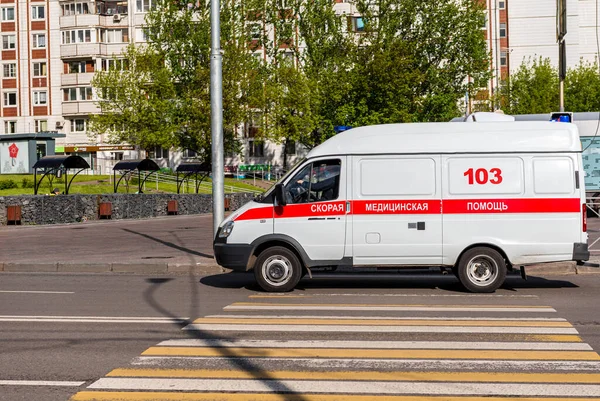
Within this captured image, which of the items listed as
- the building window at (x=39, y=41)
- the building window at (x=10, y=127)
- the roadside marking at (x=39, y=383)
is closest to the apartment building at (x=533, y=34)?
the building window at (x=39, y=41)

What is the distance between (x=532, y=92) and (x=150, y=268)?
2317 inches

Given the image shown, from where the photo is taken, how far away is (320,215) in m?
13.3

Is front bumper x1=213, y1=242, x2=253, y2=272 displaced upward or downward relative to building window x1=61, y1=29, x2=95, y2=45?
downward

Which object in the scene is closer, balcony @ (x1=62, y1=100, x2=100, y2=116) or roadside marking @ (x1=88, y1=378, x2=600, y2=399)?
roadside marking @ (x1=88, y1=378, x2=600, y2=399)

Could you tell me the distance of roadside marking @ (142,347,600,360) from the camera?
25.8 feet

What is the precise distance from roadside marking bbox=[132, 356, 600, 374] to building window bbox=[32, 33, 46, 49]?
79.4m

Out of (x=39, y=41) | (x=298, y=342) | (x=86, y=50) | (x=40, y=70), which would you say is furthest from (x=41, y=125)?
(x=298, y=342)

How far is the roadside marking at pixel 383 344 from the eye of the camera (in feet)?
27.4

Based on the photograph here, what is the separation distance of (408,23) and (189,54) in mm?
16818

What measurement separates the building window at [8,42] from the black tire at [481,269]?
7727 centimetres

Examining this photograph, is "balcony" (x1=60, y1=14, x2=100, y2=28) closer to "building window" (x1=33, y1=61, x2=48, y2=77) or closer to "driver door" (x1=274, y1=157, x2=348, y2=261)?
"building window" (x1=33, y1=61, x2=48, y2=77)

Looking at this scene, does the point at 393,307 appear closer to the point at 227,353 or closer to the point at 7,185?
the point at 227,353

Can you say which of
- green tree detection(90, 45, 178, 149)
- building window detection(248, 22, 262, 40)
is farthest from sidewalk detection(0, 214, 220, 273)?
building window detection(248, 22, 262, 40)

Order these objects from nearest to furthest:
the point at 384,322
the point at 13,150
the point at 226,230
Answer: the point at 384,322
the point at 226,230
the point at 13,150
